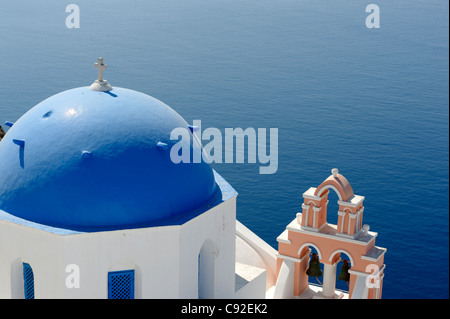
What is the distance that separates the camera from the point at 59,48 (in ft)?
226

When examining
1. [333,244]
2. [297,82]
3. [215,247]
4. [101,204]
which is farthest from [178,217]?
[297,82]

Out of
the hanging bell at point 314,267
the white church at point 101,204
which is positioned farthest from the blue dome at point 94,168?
the hanging bell at point 314,267

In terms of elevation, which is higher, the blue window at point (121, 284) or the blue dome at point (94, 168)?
the blue dome at point (94, 168)

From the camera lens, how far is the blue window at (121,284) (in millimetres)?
15641

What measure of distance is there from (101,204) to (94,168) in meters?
0.80

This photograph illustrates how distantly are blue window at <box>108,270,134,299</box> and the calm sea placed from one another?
18.7 m

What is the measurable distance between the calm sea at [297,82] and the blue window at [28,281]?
1966cm

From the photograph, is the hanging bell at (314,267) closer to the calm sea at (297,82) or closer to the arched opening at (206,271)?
the arched opening at (206,271)

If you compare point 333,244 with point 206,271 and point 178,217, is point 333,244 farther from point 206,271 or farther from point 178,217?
point 178,217

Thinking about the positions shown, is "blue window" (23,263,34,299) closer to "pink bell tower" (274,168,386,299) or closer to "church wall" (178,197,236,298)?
"church wall" (178,197,236,298)

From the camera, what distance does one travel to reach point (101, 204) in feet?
50.1

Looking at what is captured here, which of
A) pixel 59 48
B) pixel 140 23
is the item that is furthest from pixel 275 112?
pixel 140 23

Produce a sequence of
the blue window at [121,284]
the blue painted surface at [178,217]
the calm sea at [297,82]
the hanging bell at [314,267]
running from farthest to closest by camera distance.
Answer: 1. the calm sea at [297,82]
2. the hanging bell at [314,267]
3. the blue window at [121,284]
4. the blue painted surface at [178,217]

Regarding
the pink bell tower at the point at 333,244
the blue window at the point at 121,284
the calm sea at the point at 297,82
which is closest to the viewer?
the blue window at the point at 121,284
